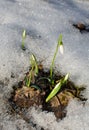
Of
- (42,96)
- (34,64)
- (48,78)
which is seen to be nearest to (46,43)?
(34,64)

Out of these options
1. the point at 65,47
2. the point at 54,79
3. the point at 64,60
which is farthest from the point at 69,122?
the point at 65,47

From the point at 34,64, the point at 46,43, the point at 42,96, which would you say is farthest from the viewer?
the point at 46,43

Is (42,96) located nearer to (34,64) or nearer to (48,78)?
(48,78)

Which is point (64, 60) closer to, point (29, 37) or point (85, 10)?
point (29, 37)

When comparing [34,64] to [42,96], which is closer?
[42,96]

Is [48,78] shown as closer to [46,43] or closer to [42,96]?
[42,96]

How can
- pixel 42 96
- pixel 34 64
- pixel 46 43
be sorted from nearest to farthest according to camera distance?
pixel 42 96 < pixel 34 64 < pixel 46 43
